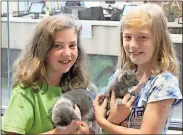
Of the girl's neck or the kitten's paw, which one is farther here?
the girl's neck

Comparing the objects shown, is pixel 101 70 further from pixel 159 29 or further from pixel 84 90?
pixel 159 29

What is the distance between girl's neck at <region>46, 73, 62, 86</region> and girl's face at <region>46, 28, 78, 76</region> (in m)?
0.05

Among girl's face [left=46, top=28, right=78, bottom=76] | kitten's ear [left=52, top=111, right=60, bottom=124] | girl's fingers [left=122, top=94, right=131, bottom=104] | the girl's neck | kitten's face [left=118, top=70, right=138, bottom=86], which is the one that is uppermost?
girl's face [left=46, top=28, right=78, bottom=76]

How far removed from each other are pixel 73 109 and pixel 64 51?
0.62 feet

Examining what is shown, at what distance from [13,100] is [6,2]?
384mm

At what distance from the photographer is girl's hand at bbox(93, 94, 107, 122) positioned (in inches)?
36.4

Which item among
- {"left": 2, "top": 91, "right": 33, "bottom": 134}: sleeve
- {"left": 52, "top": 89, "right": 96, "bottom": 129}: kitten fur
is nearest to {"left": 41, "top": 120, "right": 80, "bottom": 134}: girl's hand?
{"left": 52, "top": 89, "right": 96, "bottom": 129}: kitten fur

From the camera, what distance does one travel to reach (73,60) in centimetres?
100

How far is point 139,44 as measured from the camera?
891 millimetres

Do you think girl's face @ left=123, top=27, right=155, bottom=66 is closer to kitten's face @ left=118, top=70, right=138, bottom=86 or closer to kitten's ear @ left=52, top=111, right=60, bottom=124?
kitten's face @ left=118, top=70, right=138, bottom=86

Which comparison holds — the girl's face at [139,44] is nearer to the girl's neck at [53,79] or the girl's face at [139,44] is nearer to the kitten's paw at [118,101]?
the kitten's paw at [118,101]

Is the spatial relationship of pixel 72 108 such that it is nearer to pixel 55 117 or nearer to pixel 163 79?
pixel 55 117

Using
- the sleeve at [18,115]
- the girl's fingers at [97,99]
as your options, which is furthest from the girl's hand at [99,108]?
the sleeve at [18,115]

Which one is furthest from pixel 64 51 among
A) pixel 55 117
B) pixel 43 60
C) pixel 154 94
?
pixel 154 94
